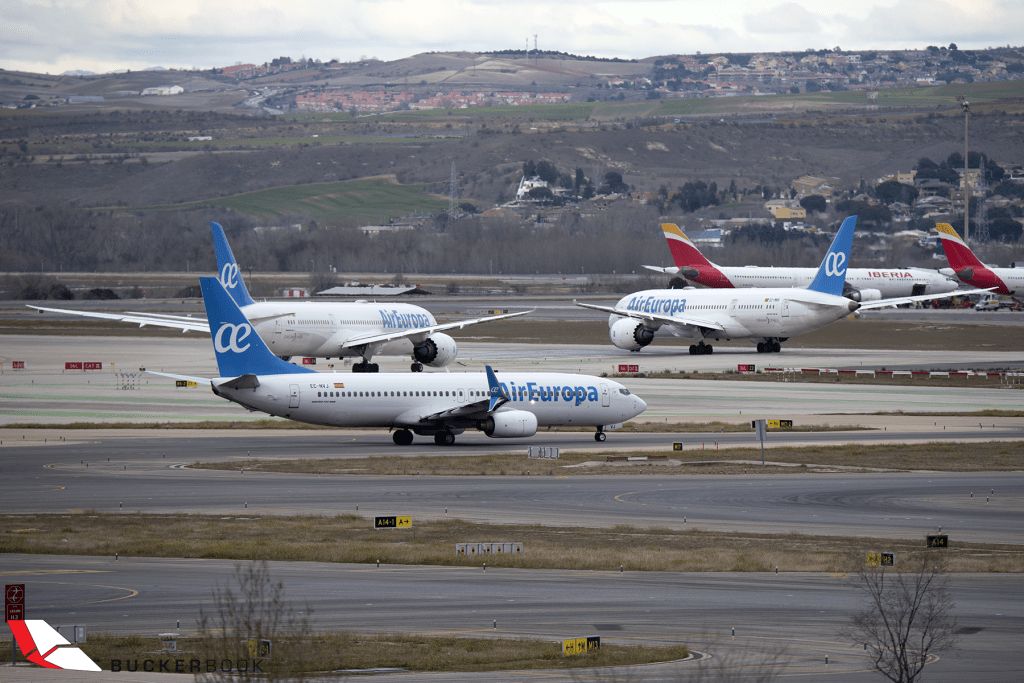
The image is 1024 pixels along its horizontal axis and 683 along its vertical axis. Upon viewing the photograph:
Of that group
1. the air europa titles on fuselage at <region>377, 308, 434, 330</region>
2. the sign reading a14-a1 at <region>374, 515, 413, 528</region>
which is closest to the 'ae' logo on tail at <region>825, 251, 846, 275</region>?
the air europa titles on fuselage at <region>377, 308, 434, 330</region>

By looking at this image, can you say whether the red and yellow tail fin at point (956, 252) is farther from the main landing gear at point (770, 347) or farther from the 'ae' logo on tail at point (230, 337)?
the 'ae' logo on tail at point (230, 337)

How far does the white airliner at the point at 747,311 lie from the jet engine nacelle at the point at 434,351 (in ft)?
50.8

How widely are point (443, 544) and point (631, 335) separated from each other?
62.5 m

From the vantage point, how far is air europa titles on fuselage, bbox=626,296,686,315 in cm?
9150

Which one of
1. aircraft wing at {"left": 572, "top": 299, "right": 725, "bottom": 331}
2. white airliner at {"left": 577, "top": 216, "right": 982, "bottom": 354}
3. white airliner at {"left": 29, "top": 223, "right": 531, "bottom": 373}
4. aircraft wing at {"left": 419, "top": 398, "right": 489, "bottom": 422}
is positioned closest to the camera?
aircraft wing at {"left": 419, "top": 398, "right": 489, "bottom": 422}

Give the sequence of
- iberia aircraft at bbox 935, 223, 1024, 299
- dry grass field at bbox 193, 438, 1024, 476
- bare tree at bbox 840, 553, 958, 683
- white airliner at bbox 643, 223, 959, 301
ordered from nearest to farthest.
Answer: bare tree at bbox 840, 553, 958, 683 → dry grass field at bbox 193, 438, 1024, 476 → iberia aircraft at bbox 935, 223, 1024, 299 → white airliner at bbox 643, 223, 959, 301

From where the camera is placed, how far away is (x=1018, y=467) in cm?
4312

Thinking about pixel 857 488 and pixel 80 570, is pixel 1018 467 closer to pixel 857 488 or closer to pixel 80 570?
pixel 857 488

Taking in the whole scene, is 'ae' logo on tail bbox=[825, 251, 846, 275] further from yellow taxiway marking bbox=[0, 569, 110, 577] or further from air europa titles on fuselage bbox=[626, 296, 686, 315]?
yellow taxiway marking bbox=[0, 569, 110, 577]

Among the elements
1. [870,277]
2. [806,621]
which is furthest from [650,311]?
[806,621]

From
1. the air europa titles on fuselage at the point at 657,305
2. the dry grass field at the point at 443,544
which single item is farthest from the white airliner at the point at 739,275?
the dry grass field at the point at 443,544

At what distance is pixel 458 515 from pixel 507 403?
52.2ft

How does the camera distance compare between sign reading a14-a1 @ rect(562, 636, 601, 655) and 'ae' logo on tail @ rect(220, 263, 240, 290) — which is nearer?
sign reading a14-a1 @ rect(562, 636, 601, 655)

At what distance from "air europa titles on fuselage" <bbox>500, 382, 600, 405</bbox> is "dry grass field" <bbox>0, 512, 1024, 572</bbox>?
686 inches
